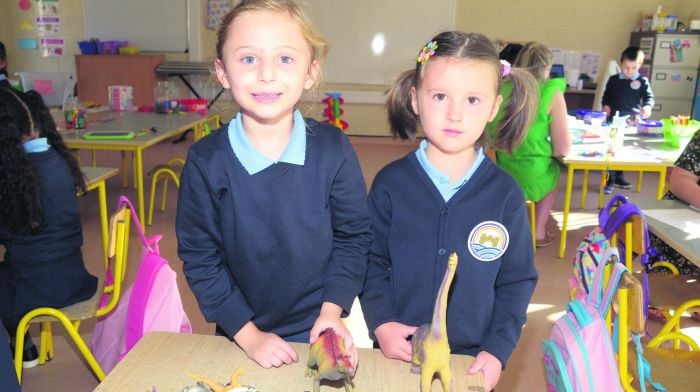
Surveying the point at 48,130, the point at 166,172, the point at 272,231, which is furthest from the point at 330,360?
the point at 166,172

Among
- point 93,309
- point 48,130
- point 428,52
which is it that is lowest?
point 93,309

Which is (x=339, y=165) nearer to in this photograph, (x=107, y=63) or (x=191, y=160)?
(x=191, y=160)

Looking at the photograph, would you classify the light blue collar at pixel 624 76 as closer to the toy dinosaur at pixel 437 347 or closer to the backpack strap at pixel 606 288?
the backpack strap at pixel 606 288

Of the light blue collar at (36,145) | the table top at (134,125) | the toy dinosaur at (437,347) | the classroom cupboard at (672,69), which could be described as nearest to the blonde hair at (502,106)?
the toy dinosaur at (437,347)

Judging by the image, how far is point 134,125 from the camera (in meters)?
3.85

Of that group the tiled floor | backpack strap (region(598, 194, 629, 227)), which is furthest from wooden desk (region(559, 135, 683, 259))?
backpack strap (region(598, 194, 629, 227))

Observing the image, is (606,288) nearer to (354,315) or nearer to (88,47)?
(354,315)

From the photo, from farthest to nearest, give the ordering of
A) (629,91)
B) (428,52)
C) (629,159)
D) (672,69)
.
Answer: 1. (672,69)
2. (629,91)
3. (629,159)
4. (428,52)

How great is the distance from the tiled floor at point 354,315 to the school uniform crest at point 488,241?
123cm

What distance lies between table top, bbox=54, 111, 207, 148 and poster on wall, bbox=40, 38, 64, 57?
329 cm

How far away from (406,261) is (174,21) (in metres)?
6.53

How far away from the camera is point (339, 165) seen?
1.13 metres

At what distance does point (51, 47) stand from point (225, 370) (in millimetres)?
7132

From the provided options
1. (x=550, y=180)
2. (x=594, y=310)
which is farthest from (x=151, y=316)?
(x=550, y=180)
